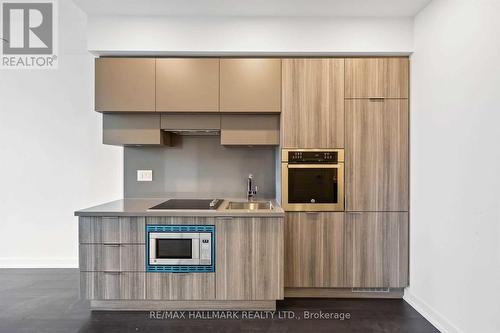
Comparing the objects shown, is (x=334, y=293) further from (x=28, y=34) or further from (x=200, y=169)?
(x=28, y=34)

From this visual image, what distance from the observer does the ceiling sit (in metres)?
2.55

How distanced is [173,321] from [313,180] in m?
1.70

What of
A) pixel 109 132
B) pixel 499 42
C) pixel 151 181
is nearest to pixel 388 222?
pixel 499 42

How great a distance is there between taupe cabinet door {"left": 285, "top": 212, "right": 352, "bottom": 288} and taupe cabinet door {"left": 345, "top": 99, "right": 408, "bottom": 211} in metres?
0.33

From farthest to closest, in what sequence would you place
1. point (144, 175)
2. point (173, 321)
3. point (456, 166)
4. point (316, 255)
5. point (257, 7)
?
point (144, 175) < point (316, 255) < point (257, 7) < point (173, 321) < point (456, 166)

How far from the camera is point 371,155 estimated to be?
2770 mm

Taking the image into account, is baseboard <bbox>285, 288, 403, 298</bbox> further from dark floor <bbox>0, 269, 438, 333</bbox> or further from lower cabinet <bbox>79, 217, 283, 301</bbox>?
lower cabinet <bbox>79, 217, 283, 301</bbox>

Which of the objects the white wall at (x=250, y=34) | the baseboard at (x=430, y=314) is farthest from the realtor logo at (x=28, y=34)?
the baseboard at (x=430, y=314)

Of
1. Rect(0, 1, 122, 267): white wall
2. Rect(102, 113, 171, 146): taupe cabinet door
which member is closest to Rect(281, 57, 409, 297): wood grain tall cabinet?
Rect(102, 113, 171, 146): taupe cabinet door

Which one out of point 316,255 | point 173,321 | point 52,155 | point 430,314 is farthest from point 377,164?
point 52,155

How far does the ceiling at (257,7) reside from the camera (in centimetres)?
255

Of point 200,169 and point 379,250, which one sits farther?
point 200,169

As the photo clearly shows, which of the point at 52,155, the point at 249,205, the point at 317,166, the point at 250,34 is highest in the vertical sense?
the point at 250,34

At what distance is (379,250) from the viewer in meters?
2.76
